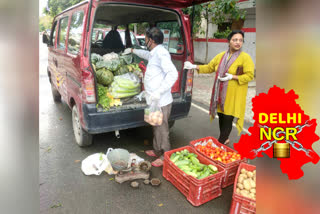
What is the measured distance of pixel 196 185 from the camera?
242 cm

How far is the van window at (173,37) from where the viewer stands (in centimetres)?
410

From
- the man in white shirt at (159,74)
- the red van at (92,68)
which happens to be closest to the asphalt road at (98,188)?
the red van at (92,68)

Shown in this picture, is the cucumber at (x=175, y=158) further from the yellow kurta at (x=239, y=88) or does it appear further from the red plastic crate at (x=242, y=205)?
the yellow kurta at (x=239, y=88)

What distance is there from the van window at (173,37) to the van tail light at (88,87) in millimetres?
1783

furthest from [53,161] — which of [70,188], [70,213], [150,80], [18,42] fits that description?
[18,42]

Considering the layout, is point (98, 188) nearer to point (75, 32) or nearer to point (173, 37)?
point (75, 32)

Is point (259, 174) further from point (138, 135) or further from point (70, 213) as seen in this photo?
point (138, 135)

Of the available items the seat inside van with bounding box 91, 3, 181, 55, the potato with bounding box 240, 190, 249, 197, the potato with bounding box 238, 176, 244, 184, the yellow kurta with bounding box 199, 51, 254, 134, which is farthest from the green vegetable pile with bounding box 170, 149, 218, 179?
the seat inside van with bounding box 91, 3, 181, 55

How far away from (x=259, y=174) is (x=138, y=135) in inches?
139

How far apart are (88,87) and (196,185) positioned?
5.78ft

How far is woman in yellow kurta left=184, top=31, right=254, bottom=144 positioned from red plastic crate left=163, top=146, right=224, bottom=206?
98cm

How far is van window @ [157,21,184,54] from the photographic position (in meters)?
4.10

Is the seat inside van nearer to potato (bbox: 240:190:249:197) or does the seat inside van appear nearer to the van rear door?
the van rear door

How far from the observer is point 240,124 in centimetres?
351
